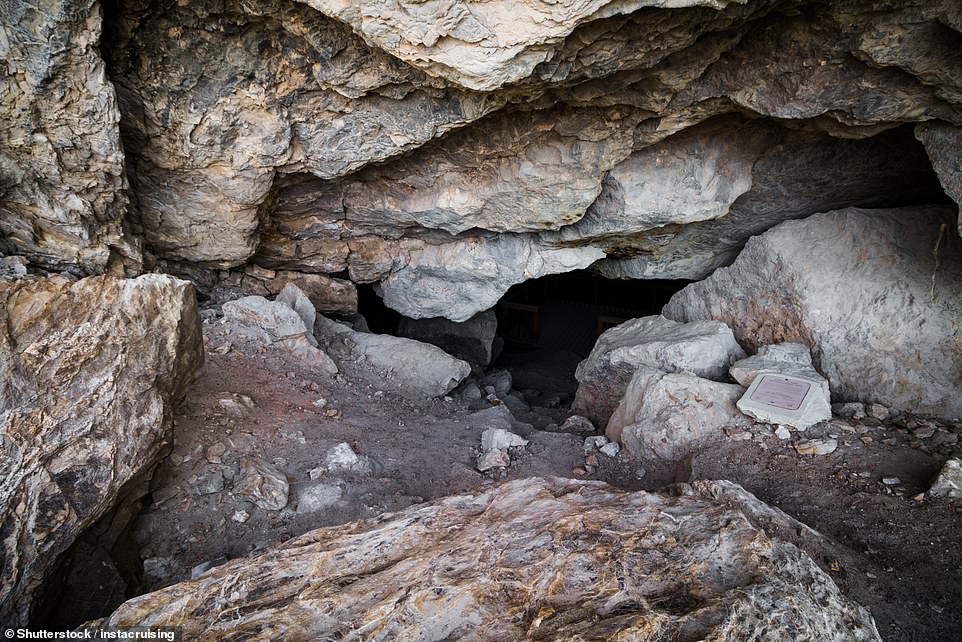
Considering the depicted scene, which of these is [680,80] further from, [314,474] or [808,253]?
[314,474]

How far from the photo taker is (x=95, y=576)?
98.0 inches

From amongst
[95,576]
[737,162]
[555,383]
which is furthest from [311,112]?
[555,383]

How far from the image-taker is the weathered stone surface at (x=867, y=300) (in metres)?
4.20

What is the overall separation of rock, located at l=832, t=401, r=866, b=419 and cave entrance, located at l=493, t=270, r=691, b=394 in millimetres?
4859

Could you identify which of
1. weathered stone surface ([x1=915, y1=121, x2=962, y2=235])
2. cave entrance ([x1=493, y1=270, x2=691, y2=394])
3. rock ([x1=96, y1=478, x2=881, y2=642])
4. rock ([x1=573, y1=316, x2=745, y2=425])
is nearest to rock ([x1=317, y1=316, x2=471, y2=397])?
rock ([x1=573, y1=316, x2=745, y2=425])

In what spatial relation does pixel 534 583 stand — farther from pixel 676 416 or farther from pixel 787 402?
pixel 787 402

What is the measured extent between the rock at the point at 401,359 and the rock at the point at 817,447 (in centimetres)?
349

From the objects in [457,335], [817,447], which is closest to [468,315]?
[457,335]

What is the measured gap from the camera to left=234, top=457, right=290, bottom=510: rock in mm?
3383

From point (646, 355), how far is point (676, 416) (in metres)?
1.09

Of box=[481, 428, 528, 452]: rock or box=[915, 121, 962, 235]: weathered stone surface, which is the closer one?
box=[915, 121, 962, 235]: weathered stone surface

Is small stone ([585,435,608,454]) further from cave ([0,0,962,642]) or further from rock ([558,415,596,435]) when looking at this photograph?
rock ([558,415,596,435])

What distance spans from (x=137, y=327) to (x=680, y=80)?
4.14 meters

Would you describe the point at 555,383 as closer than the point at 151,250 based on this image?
No
